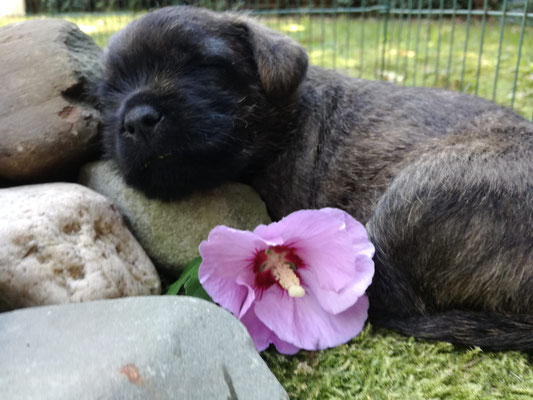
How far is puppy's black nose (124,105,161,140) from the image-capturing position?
8.98 feet

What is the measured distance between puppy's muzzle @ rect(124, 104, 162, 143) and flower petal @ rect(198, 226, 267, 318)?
726 millimetres

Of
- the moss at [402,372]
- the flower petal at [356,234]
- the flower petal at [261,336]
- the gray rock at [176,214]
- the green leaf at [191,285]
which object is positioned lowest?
the moss at [402,372]

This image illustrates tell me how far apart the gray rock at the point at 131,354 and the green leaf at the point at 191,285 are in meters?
0.51

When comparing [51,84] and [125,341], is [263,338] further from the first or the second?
[51,84]

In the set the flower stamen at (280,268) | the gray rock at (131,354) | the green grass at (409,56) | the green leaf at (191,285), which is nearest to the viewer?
the gray rock at (131,354)

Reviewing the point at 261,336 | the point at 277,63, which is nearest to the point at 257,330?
the point at 261,336

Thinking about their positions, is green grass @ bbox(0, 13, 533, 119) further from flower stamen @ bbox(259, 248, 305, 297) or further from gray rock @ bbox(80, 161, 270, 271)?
flower stamen @ bbox(259, 248, 305, 297)

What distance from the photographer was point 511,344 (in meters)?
2.33

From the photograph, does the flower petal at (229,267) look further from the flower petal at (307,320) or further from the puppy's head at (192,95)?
the puppy's head at (192,95)

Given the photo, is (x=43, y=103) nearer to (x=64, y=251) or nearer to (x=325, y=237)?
(x=64, y=251)

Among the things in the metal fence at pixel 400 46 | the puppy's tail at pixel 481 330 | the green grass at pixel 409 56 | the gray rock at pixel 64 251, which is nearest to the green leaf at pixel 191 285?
the gray rock at pixel 64 251

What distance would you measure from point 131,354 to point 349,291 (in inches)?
38.2

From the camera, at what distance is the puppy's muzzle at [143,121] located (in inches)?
108

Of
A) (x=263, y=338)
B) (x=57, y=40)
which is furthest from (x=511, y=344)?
(x=57, y=40)
